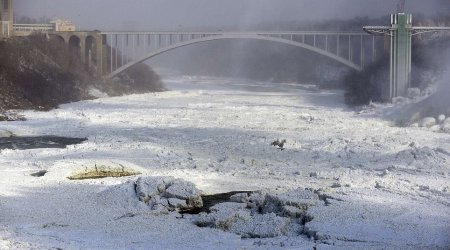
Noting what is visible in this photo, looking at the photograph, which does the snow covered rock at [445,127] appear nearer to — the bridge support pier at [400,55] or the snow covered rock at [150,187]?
the bridge support pier at [400,55]

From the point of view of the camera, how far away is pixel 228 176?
68.8 feet

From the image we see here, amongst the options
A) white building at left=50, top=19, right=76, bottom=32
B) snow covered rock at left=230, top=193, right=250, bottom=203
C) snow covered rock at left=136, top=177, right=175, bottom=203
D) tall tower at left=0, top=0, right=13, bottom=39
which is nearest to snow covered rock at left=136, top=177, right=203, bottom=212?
snow covered rock at left=136, top=177, right=175, bottom=203

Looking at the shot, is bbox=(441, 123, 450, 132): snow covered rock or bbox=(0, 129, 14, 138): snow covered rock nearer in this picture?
bbox=(441, 123, 450, 132): snow covered rock

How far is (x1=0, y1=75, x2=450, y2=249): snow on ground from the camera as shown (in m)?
14.6

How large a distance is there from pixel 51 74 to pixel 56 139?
25.1m

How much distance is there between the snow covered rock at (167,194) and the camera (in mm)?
17016

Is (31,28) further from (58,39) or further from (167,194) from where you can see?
(167,194)

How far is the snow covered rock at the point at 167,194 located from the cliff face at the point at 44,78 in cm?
2627

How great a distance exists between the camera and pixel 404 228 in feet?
49.1

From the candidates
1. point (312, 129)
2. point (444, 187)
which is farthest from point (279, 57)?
point (444, 187)

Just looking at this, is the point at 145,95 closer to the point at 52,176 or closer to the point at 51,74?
the point at 51,74

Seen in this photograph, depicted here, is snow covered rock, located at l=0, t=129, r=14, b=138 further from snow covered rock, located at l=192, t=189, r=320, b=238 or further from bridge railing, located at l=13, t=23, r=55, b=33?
bridge railing, located at l=13, t=23, r=55, b=33

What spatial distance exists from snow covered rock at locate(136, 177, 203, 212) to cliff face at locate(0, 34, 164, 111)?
86.2 ft

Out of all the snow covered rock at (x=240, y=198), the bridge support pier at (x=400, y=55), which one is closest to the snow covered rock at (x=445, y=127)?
the bridge support pier at (x=400, y=55)
